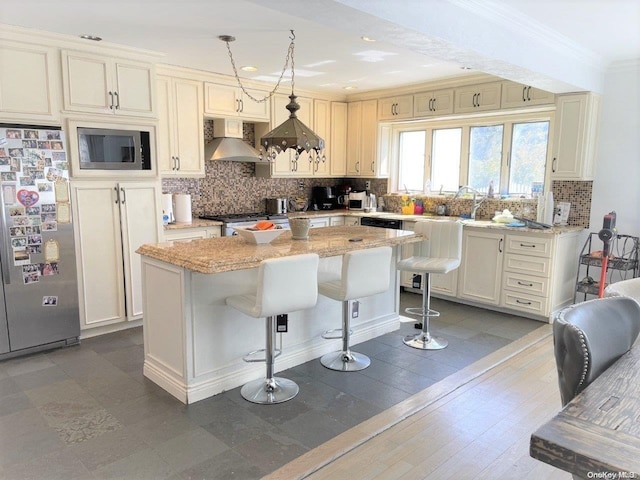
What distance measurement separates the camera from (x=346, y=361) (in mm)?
A: 3453

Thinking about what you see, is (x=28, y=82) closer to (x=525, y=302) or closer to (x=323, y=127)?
(x=323, y=127)

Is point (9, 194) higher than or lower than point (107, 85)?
lower

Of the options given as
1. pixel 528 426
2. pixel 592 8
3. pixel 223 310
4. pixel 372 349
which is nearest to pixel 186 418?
pixel 223 310

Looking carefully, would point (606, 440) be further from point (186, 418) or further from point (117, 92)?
point (117, 92)

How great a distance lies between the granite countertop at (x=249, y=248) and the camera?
260 cm

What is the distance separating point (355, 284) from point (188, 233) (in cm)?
221

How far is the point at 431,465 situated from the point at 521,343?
2.05 m

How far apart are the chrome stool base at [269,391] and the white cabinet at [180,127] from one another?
253cm

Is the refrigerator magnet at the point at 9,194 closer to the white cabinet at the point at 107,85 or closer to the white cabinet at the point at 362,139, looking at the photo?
the white cabinet at the point at 107,85

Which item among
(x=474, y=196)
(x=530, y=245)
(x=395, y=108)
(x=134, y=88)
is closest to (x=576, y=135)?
(x=530, y=245)

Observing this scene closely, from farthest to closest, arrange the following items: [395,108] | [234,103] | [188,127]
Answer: [395,108], [234,103], [188,127]

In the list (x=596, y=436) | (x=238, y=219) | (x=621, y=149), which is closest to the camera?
(x=596, y=436)

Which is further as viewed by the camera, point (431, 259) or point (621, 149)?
point (621, 149)

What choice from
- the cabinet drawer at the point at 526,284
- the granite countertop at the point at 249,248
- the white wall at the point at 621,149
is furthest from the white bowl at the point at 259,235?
the white wall at the point at 621,149
